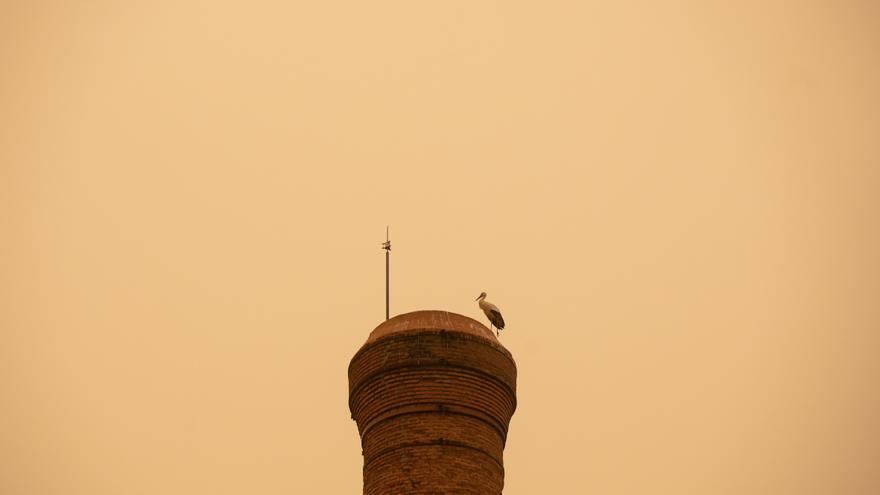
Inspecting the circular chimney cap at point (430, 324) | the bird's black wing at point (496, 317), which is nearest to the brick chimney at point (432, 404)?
the circular chimney cap at point (430, 324)

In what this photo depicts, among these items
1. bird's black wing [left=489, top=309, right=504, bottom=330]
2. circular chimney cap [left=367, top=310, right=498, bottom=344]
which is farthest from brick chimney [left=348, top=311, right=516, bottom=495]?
bird's black wing [left=489, top=309, right=504, bottom=330]

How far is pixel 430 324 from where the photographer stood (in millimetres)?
12516

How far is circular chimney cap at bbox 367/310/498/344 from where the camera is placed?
1248cm

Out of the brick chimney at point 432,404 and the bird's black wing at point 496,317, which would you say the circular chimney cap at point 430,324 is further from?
the bird's black wing at point 496,317

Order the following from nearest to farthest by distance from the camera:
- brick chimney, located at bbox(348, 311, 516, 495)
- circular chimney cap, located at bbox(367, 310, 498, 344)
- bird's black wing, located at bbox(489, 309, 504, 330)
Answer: brick chimney, located at bbox(348, 311, 516, 495), circular chimney cap, located at bbox(367, 310, 498, 344), bird's black wing, located at bbox(489, 309, 504, 330)

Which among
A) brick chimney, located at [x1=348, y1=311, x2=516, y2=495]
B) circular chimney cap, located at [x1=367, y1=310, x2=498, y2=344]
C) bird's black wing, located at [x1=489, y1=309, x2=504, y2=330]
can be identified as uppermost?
bird's black wing, located at [x1=489, y1=309, x2=504, y2=330]

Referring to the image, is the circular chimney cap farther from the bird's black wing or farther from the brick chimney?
the bird's black wing

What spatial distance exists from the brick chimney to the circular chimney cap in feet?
0.04

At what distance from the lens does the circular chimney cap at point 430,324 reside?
1248cm

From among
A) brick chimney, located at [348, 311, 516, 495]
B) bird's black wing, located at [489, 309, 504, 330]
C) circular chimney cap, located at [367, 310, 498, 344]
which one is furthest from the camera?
bird's black wing, located at [489, 309, 504, 330]

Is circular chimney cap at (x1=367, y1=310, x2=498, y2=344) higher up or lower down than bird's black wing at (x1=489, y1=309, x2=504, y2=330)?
lower down

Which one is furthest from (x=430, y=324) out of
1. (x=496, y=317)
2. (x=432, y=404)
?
(x=496, y=317)

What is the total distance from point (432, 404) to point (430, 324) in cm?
108

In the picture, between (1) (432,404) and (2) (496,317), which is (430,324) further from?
(2) (496,317)
